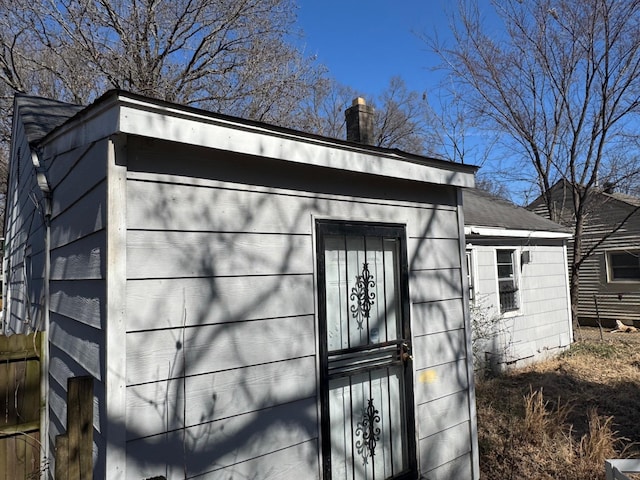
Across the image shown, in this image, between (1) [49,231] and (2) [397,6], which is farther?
(2) [397,6]

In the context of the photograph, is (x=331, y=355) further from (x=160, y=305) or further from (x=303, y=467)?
(x=160, y=305)

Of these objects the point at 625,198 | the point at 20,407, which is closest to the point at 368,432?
the point at 20,407

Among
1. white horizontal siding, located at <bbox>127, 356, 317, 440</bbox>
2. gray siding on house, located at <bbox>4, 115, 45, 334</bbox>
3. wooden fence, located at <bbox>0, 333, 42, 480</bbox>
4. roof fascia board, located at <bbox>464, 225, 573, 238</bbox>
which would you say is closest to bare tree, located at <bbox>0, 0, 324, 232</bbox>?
gray siding on house, located at <bbox>4, 115, 45, 334</bbox>

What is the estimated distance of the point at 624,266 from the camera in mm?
12852

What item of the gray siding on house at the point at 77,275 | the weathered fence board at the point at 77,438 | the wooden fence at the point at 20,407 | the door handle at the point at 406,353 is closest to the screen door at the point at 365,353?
the door handle at the point at 406,353

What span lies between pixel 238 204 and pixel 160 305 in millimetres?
689

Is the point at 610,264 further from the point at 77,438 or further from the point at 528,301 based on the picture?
the point at 77,438

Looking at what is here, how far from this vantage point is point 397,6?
39.0ft

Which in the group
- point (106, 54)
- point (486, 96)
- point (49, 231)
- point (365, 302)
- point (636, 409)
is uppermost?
point (106, 54)

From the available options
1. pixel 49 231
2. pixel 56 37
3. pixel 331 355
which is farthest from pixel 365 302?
pixel 56 37

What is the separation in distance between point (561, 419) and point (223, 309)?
4269 mm

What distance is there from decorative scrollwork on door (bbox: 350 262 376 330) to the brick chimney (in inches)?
76.5

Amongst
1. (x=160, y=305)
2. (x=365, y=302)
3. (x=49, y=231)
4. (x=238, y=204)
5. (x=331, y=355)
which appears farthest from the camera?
(x=49, y=231)

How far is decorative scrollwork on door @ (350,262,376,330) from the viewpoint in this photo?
2990 millimetres
